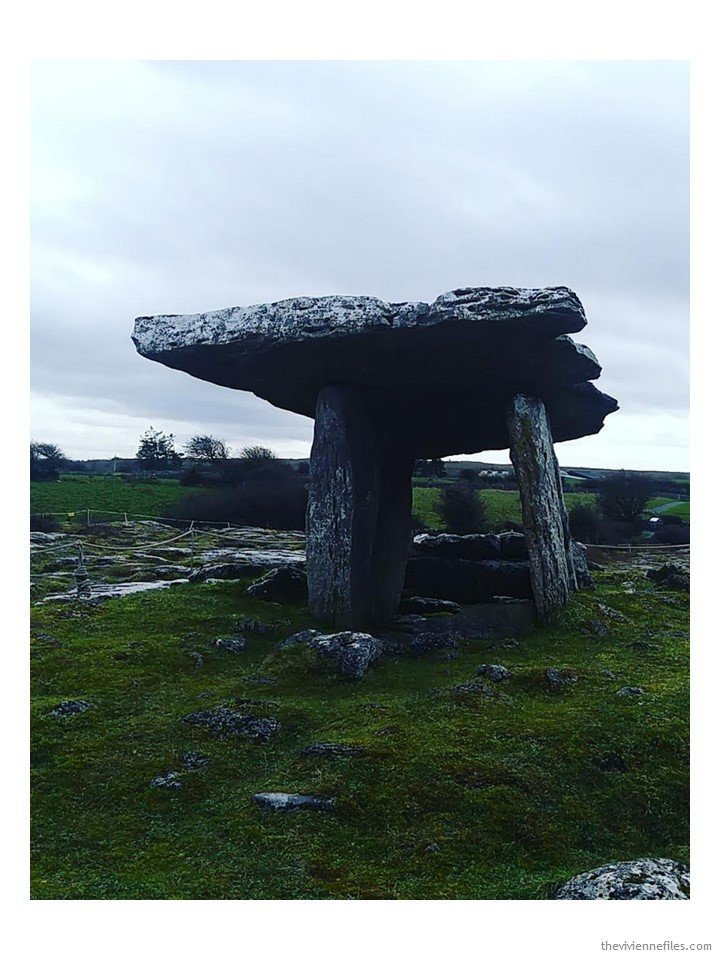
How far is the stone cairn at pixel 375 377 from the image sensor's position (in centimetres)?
1134

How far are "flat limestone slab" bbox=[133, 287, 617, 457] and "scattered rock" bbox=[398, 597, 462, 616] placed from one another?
14.1 ft

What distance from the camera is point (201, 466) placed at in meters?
42.0

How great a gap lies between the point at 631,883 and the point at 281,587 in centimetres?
1007

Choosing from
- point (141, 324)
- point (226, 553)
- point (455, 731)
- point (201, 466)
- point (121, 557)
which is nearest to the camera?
point (455, 731)

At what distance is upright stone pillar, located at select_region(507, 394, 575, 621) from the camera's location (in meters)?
12.6

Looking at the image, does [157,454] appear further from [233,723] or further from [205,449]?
[233,723]

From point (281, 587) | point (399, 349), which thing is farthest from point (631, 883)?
point (281, 587)

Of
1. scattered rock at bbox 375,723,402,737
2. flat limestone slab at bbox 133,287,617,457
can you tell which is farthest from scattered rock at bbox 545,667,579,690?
flat limestone slab at bbox 133,287,617,457

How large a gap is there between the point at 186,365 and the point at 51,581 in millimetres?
6693

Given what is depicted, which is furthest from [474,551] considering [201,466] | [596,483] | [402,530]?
[201,466]

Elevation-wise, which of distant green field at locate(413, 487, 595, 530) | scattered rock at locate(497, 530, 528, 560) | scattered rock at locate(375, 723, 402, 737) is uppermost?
Result: distant green field at locate(413, 487, 595, 530)

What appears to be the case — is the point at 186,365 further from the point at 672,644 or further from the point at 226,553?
the point at 226,553

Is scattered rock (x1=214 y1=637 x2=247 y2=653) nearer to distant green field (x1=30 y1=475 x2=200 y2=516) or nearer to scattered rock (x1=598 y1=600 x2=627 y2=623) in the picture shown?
scattered rock (x1=598 y1=600 x2=627 y2=623)

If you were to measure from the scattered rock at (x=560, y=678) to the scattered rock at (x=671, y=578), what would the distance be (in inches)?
327
